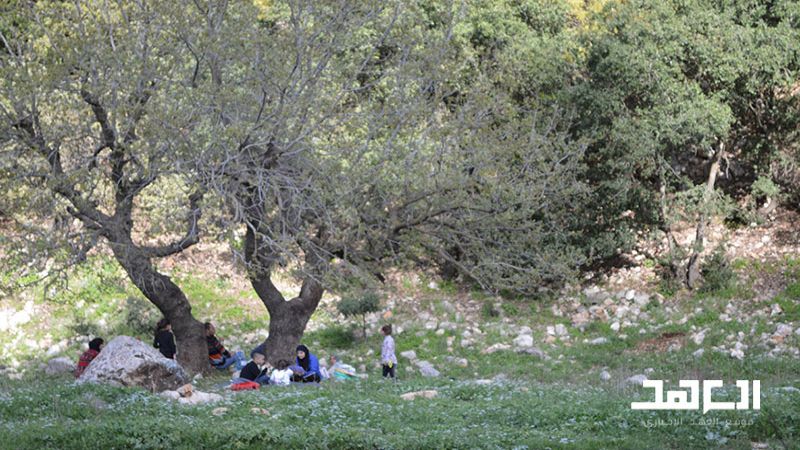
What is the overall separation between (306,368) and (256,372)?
1.13 meters

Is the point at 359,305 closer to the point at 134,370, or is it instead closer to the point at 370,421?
the point at 134,370

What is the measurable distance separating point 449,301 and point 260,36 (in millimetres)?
11345

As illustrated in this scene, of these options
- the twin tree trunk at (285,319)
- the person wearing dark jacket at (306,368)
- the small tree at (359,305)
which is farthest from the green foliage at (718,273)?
the person wearing dark jacket at (306,368)

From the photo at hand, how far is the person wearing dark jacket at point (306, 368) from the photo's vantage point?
1738cm

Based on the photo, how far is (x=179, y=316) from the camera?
18.2 meters

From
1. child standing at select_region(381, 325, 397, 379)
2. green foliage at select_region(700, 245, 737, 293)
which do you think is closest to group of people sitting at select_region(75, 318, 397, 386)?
child standing at select_region(381, 325, 397, 379)

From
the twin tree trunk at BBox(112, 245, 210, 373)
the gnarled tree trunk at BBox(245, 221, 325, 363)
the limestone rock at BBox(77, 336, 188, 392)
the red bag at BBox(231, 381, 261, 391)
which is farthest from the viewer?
the gnarled tree trunk at BBox(245, 221, 325, 363)

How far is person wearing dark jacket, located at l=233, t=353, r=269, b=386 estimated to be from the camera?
1677 cm

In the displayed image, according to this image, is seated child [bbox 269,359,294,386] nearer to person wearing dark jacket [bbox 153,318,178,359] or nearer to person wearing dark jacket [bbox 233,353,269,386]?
person wearing dark jacket [bbox 233,353,269,386]

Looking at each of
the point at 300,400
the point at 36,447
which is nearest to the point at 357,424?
the point at 300,400

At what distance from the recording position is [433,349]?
2330 cm

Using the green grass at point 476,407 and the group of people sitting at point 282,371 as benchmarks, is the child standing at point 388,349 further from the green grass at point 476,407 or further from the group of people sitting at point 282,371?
the green grass at point 476,407

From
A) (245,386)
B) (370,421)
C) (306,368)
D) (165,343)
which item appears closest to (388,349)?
(306,368)

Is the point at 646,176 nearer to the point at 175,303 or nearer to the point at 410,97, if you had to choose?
the point at 410,97
